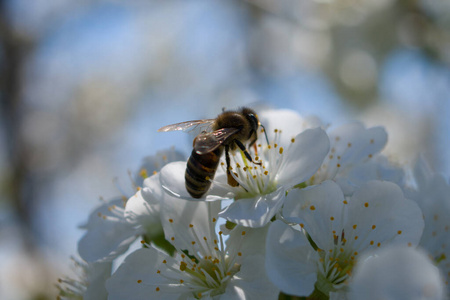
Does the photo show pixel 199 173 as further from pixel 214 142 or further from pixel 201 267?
pixel 201 267

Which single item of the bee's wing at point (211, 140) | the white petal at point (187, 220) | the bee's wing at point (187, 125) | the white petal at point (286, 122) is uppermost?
the bee's wing at point (211, 140)

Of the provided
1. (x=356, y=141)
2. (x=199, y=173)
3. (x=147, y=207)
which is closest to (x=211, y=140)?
(x=199, y=173)

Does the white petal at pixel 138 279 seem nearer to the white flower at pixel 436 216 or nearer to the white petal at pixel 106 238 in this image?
the white petal at pixel 106 238

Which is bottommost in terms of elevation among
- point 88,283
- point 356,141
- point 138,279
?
point 88,283

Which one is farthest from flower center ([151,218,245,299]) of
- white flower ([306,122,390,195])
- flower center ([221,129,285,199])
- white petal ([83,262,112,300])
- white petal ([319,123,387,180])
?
white petal ([319,123,387,180])

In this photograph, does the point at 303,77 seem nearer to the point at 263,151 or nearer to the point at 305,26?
the point at 305,26

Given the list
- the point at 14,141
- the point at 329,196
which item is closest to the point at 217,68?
the point at 14,141

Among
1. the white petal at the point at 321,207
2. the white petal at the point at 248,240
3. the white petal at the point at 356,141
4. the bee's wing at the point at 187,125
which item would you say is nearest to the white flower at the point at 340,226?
A: the white petal at the point at 321,207
